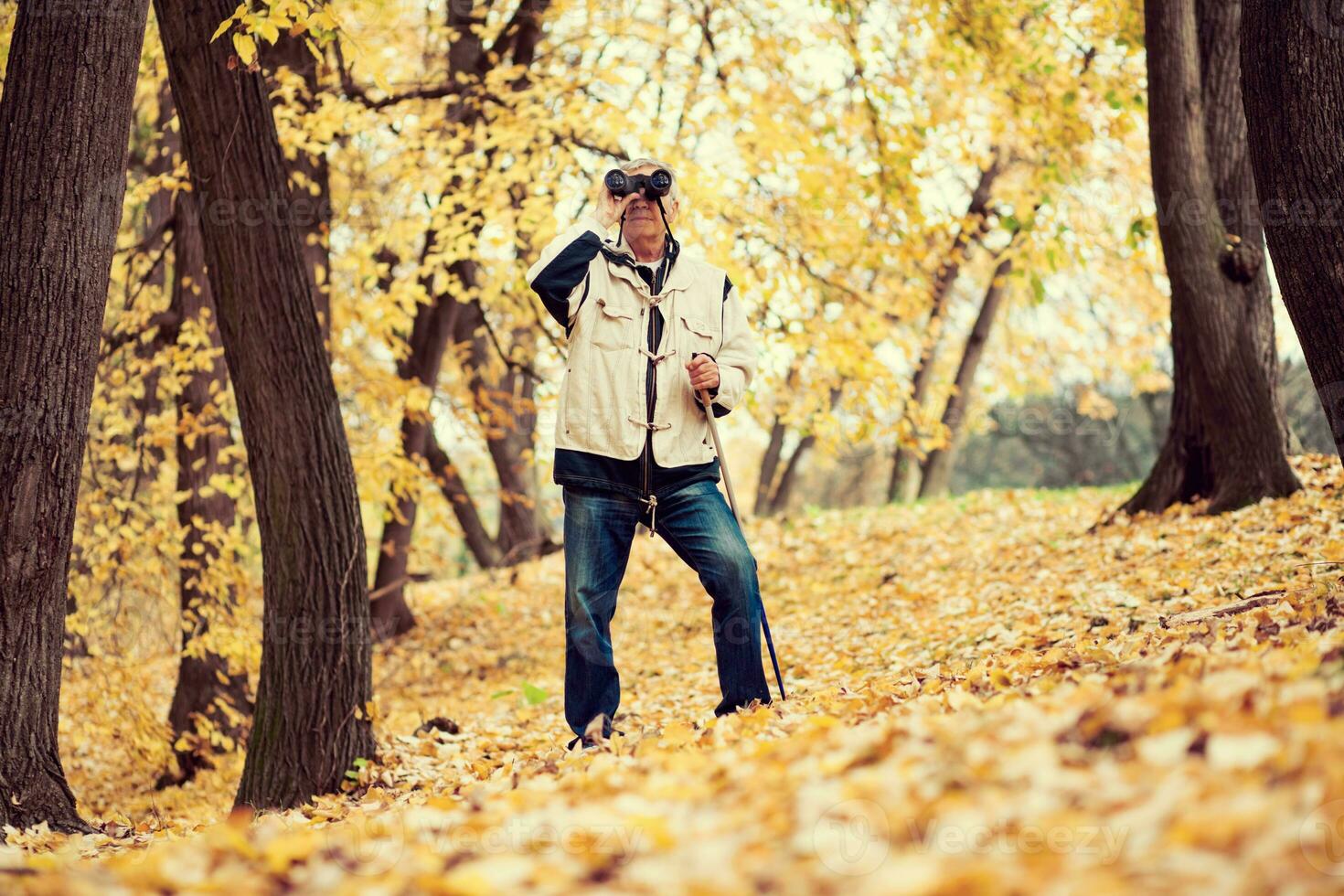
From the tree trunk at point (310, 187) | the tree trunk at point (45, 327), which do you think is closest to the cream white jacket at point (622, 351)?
the tree trunk at point (45, 327)

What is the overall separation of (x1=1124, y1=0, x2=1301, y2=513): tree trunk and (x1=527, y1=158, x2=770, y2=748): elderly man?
14.5 ft

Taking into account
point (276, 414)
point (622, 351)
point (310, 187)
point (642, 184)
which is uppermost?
point (310, 187)

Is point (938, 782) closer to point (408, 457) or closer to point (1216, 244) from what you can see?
point (1216, 244)

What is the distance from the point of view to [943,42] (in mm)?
7820

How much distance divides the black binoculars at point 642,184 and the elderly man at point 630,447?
28 millimetres

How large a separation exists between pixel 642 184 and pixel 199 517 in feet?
15.7

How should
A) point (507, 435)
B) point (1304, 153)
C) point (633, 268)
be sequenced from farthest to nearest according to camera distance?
1. point (507, 435)
2. point (633, 268)
3. point (1304, 153)

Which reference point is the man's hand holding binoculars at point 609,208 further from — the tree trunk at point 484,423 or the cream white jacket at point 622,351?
the tree trunk at point 484,423

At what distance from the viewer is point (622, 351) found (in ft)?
12.3

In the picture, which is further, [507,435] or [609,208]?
[507,435]

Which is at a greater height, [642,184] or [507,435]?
[642,184]

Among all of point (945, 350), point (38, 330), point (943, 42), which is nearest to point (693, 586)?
point (943, 42)

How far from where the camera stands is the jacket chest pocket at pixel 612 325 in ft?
12.3

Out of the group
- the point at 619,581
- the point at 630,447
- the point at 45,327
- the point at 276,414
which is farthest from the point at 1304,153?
the point at 45,327
